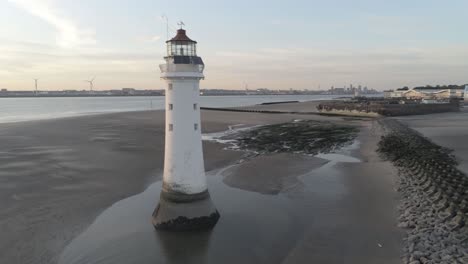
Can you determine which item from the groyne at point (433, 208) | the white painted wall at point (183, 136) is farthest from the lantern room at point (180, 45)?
the groyne at point (433, 208)

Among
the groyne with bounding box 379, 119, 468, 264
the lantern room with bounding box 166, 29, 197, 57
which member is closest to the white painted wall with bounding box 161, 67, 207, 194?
the lantern room with bounding box 166, 29, 197, 57

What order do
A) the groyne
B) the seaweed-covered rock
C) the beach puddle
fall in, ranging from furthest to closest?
the seaweed-covered rock
the beach puddle
the groyne

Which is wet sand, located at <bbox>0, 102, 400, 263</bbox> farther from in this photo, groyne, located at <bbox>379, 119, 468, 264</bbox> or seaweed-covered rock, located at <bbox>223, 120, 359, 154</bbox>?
seaweed-covered rock, located at <bbox>223, 120, 359, 154</bbox>

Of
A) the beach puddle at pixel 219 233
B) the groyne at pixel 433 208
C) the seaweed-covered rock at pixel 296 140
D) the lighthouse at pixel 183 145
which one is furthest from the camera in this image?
the seaweed-covered rock at pixel 296 140

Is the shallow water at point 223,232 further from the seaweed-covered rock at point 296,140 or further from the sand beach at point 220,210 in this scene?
the seaweed-covered rock at point 296,140

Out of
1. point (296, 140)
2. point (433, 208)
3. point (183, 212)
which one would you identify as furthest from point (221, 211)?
point (296, 140)

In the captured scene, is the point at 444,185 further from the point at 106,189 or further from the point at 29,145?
the point at 29,145

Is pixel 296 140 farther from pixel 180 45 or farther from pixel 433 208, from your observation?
pixel 180 45
